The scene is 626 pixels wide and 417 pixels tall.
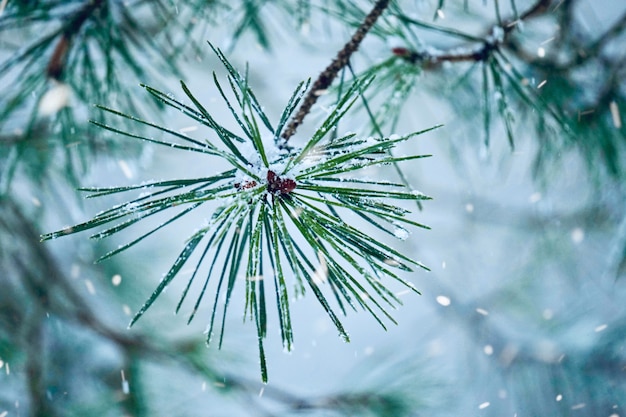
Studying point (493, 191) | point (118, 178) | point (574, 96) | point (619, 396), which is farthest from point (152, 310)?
point (493, 191)

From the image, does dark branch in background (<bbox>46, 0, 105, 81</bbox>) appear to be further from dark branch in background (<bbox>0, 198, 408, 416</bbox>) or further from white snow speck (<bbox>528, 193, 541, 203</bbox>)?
white snow speck (<bbox>528, 193, 541, 203</bbox>)

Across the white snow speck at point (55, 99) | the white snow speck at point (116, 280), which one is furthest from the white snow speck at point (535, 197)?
the white snow speck at point (55, 99)

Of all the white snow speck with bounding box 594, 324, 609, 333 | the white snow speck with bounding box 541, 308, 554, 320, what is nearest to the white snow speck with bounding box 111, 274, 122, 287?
the white snow speck with bounding box 594, 324, 609, 333

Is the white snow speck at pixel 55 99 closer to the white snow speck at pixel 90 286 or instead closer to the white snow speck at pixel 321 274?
the white snow speck at pixel 321 274

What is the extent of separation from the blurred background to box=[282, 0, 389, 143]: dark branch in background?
0.09ft

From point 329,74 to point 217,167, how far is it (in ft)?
3.92

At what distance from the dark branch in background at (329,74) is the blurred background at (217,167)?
27mm

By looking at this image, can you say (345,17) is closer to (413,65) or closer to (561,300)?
(413,65)

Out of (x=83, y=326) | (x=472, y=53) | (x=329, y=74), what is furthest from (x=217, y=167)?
(x=329, y=74)

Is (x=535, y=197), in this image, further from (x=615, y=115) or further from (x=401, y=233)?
(x=401, y=233)

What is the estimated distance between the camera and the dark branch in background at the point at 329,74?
298 millimetres

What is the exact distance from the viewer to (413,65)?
0.50m

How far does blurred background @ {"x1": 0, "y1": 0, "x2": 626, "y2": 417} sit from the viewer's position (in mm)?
522

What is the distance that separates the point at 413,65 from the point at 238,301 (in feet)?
5.44
